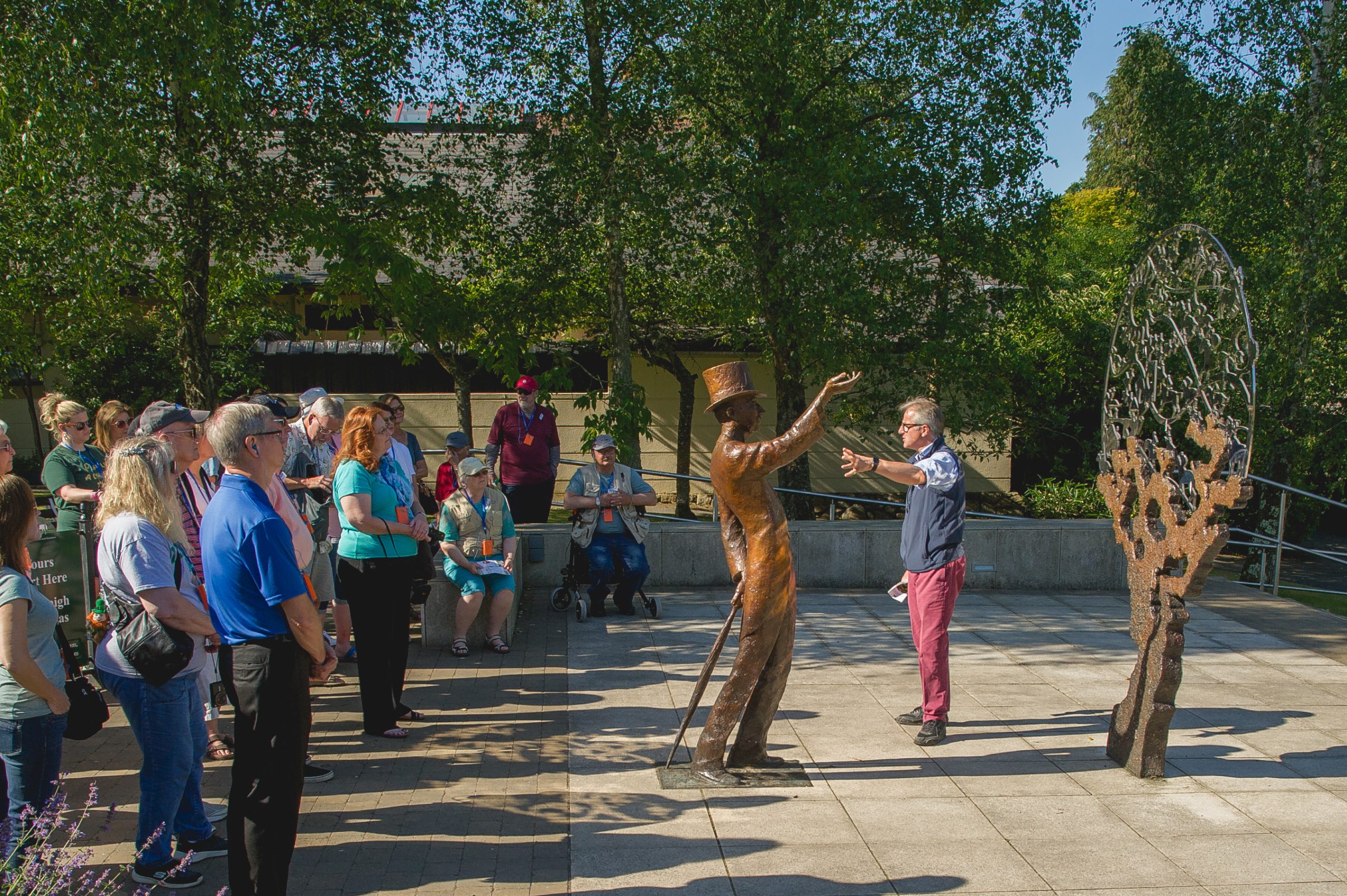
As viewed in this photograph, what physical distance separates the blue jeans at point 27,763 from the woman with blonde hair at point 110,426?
3.25m

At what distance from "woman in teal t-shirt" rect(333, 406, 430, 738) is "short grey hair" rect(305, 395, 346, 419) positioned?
81 centimetres

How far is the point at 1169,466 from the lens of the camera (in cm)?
569

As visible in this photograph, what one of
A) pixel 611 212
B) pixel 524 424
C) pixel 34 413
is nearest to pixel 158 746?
pixel 524 424

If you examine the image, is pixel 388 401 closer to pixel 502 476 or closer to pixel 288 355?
pixel 502 476

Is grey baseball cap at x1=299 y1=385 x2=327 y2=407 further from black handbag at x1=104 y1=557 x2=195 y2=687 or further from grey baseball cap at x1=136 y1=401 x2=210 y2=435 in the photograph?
black handbag at x1=104 y1=557 x2=195 y2=687

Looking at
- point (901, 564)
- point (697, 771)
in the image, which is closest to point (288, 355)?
point (901, 564)

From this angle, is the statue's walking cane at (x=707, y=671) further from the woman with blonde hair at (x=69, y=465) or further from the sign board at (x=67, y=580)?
the woman with blonde hair at (x=69, y=465)

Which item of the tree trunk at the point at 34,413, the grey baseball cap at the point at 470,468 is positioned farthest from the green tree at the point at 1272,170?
the tree trunk at the point at 34,413

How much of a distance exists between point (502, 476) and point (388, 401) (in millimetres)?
2147

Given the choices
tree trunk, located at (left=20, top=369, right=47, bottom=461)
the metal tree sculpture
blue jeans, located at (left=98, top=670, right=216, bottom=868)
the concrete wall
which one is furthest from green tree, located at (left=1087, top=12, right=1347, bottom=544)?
tree trunk, located at (left=20, top=369, right=47, bottom=461)

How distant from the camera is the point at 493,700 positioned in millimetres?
6906

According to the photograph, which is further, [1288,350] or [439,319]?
[1288,350]

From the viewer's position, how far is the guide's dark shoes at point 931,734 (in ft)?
19.8

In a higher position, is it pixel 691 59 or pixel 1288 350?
pixel 691 59
